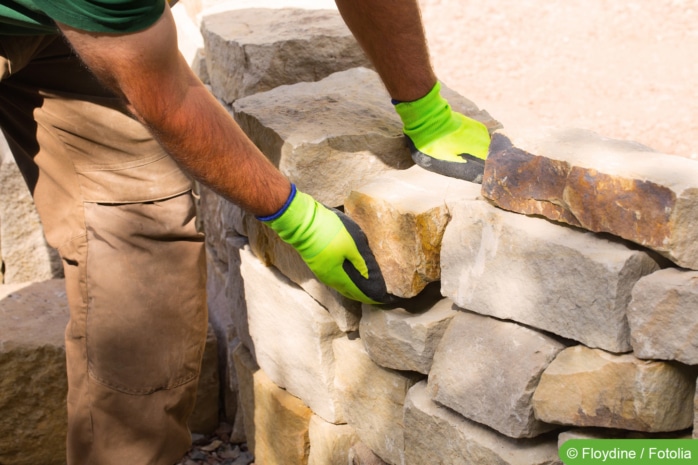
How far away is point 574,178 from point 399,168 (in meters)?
0.81

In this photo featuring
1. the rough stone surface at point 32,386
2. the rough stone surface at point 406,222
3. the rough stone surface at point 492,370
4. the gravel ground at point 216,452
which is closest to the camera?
the rough stone surface at point 492,370

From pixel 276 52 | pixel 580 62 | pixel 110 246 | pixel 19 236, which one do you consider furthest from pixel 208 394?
pixel 580 62

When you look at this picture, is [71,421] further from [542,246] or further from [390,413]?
[542,246]

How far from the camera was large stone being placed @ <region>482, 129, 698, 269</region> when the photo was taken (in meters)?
1.73

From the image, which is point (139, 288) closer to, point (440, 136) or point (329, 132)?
point (329, 132)

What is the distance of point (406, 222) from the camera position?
86.7 inches

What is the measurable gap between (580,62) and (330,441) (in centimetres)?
250

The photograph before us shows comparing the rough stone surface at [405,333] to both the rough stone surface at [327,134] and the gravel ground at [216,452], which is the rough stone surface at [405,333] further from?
the gravel ground at [216,452]

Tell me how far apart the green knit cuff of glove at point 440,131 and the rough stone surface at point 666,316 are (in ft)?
2.51

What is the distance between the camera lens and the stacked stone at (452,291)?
1802 mm

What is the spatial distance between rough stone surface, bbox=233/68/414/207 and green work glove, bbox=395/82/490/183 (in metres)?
0.10

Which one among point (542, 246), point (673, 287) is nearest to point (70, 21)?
point (542, 246)

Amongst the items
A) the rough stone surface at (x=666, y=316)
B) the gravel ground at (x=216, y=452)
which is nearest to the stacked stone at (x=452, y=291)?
the rough stone surface at (x=666, y=316)

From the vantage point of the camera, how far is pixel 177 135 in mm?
2021
